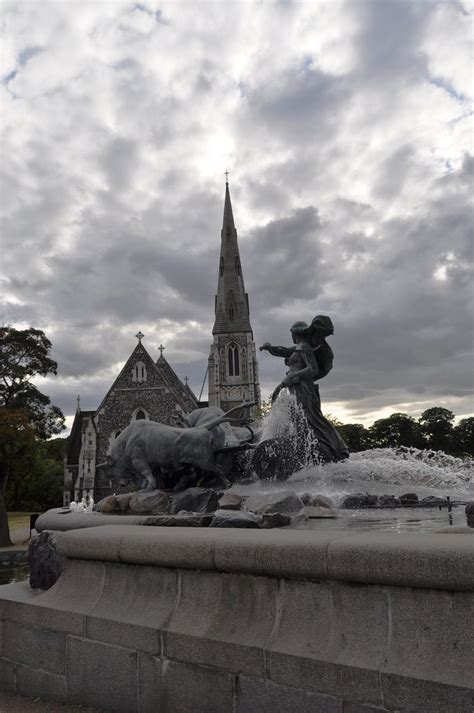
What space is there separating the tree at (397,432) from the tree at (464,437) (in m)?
3.03

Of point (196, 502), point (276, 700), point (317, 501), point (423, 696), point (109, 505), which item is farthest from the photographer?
point (109, 505)

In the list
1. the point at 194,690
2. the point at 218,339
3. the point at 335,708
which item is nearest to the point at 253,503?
the point at 194,690

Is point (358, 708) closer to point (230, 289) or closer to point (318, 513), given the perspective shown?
point (318, 513)

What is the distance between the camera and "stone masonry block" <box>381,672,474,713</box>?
2090 millimetres

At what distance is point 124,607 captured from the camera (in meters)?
3.24

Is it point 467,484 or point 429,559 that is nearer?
point 429,559

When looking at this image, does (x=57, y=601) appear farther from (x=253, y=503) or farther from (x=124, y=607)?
(x=253, y=503)

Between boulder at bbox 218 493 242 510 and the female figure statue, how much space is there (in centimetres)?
277

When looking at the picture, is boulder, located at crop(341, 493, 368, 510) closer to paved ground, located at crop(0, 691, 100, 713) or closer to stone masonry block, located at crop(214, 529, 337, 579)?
stone masonry block, located at crop(214, 529, 337, 579)

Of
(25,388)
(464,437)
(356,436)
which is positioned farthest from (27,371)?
(464,437)

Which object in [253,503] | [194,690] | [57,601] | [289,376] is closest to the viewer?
[194,690]

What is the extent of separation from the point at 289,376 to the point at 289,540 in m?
6.43

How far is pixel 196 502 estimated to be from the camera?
6664 mm

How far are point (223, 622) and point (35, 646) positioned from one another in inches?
58.0
